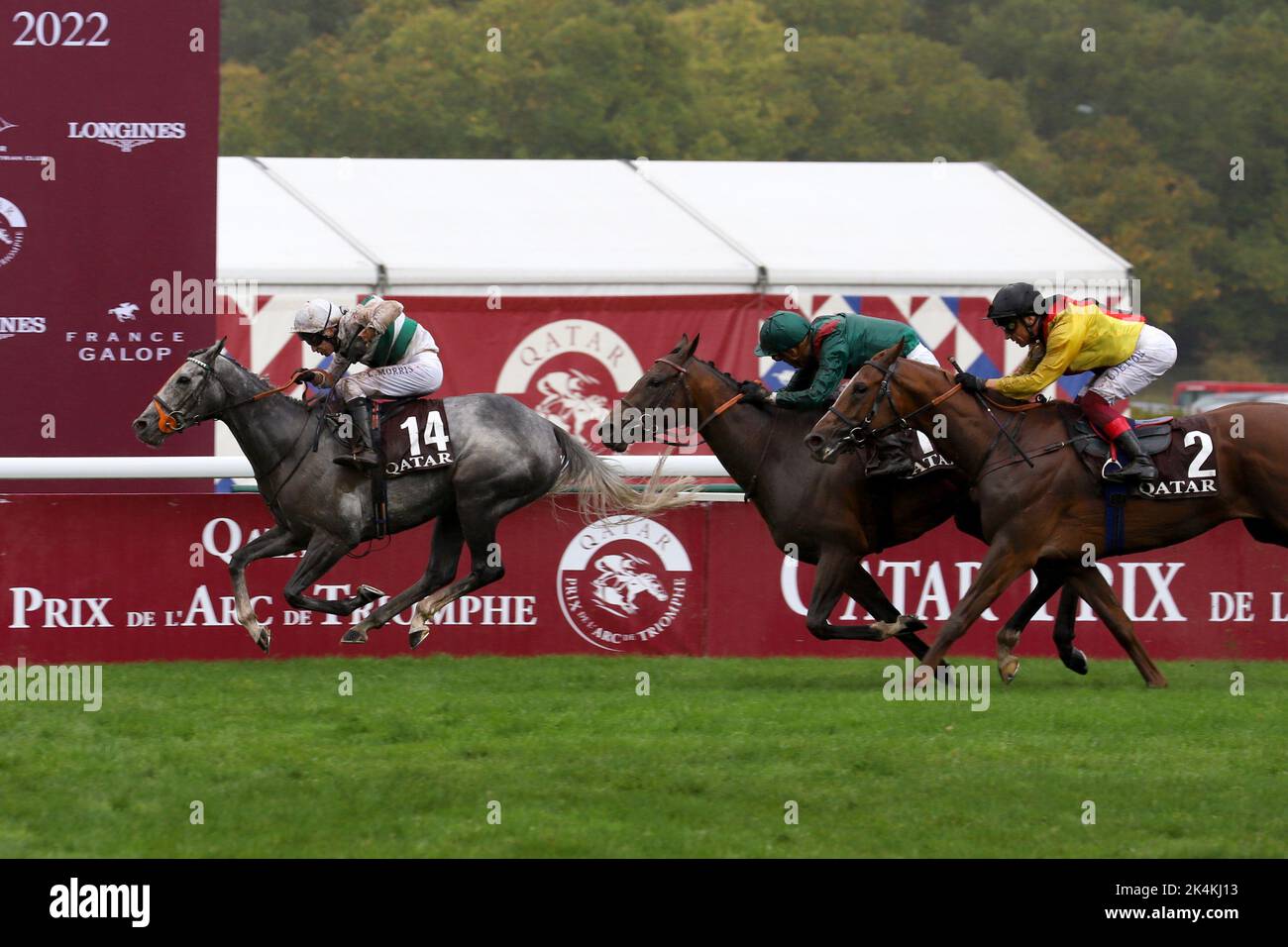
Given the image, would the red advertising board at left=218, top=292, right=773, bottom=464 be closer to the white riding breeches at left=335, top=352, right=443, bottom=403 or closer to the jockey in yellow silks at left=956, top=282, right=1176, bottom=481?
the white riding breeches at left=335, top=352, right=443, bottom=403

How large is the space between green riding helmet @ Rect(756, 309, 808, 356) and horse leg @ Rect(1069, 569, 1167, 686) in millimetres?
1956

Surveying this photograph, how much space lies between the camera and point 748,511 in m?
11.7

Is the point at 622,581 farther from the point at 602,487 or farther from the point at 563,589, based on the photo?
the point at 602,487

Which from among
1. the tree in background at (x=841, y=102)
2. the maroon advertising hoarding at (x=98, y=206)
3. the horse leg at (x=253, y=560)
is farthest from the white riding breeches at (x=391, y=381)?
the tree in background at (x=841, y=102)

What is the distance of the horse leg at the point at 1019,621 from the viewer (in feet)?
33.7

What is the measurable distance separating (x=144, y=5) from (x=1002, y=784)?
Answer: 22.3 ft

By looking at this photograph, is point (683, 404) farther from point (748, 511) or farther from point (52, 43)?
point (52, 43)

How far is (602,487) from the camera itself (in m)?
10.9

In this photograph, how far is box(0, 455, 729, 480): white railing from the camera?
432 inches

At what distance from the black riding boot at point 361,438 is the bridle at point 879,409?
2483mm

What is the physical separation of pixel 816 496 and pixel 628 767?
111 inches

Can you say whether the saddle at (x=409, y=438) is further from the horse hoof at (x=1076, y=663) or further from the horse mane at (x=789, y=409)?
the horse hoof at (x=1076, y=663)

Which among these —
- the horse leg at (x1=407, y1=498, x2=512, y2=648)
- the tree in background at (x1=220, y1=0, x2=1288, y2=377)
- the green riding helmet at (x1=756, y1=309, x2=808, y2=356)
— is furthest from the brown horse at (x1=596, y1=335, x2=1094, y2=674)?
the tree in background at (x1=220, y1=0, x2=1288, y2=377)

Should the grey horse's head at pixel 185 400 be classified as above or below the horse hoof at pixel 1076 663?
above
